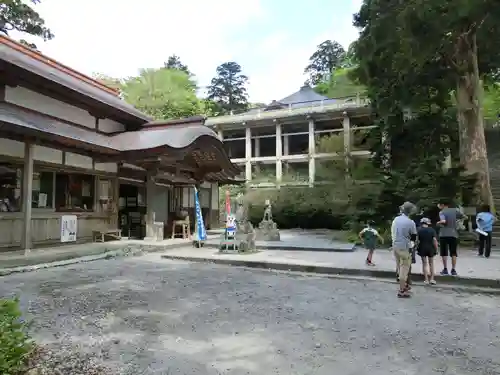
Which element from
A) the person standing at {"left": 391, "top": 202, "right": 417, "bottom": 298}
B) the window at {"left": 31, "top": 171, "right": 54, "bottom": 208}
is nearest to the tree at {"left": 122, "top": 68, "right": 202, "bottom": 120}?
the window at {"left": 31, "top": 171, "right": 54, "bottom": 208}

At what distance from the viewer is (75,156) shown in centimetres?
1102

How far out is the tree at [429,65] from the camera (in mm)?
9867

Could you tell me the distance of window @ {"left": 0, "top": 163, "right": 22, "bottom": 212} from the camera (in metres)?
8.98

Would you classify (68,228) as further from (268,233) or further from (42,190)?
(268,233)

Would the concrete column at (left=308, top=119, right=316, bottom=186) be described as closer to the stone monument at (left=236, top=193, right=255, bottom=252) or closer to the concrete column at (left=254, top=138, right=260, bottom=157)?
the concrete column at (left=254, top=138, right=260, bottom=157)

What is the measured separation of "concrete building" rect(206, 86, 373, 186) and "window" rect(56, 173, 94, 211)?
18.7 m

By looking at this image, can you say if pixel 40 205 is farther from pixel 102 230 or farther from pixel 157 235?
pixel 157 235

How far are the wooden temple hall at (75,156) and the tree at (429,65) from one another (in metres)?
6.63

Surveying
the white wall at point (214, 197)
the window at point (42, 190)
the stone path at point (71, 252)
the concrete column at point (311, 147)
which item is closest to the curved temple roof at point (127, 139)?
the window at point (42, 190)

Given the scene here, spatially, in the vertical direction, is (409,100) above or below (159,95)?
below

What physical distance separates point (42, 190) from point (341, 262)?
807cm

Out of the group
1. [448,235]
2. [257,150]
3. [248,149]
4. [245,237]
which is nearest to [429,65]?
[448,235]

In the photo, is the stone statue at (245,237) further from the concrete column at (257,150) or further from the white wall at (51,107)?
the concrete column at (257,150)

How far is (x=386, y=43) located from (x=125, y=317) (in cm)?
1121
